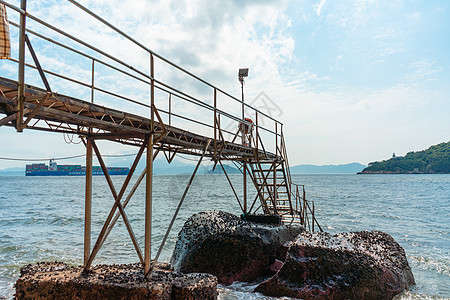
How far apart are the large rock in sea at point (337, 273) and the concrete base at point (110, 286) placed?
9.72 feet

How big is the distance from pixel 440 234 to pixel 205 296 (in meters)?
25.0

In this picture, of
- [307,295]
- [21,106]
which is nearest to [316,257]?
[307,295]

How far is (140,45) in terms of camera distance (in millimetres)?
7168

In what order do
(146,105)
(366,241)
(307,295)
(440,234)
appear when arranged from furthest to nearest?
(440,234)
(366,241)
(307,295)
(146,105)

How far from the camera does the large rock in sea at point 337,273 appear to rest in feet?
28.1

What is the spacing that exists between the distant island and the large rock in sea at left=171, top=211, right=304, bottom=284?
17691 centimetres

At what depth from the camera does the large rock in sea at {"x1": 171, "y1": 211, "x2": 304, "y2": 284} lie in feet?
33.4

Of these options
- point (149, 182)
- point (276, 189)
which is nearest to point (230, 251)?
point (149, 182)

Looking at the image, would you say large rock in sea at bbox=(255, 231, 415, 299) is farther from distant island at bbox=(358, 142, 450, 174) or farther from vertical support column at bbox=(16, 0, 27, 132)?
distant island at bbox=(358, 142, 450, 174)

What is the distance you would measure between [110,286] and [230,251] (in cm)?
473

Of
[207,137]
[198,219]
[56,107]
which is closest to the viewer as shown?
[56,107]

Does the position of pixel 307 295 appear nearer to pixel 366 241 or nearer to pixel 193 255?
pixel 366 241

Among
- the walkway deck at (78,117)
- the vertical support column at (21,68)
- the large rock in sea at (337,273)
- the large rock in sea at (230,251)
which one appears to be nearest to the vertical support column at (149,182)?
the walkway deck at (78,117)

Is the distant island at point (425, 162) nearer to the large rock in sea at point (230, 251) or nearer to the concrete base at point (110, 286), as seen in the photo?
the large rock in sea at point (230, 251)
